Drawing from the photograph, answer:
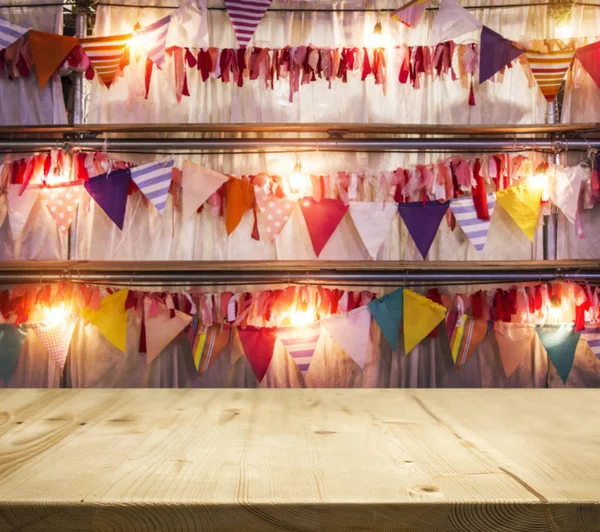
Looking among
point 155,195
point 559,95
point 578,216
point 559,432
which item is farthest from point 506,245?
point 559,432

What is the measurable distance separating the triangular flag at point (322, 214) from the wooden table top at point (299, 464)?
239cm

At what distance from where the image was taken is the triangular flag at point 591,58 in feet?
11.2

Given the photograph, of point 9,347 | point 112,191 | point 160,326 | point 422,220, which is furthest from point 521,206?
point 9,347

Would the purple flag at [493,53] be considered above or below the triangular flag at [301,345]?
above

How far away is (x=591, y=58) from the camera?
135 inches

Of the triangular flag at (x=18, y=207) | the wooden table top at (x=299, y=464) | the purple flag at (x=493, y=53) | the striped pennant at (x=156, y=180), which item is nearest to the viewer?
the wooden table top at (x=299, y=464)

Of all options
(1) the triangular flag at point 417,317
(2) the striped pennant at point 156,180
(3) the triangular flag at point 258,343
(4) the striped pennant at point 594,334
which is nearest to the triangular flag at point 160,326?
(3) the triangular flag at point 258,343

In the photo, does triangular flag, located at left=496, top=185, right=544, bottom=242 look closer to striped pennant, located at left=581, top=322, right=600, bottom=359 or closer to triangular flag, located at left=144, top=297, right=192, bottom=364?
striped pennant, located at left=581, top=322, right=600, bottom=359

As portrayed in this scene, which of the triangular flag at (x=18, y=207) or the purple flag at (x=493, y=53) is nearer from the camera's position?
the purple flag at (x=493, y=53)

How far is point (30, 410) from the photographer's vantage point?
977mm

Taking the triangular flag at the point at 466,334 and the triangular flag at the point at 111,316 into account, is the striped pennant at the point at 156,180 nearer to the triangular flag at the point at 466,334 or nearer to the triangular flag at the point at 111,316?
the triangular flag at the point at 111,316

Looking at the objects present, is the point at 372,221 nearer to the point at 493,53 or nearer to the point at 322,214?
the point at 322,214

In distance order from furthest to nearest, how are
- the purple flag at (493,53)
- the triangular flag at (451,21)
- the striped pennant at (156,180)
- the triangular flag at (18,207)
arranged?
the triangular flag at (18,207) < the striped pennant at (156,180) < the purple flag at (493,53) < the triangular flag at (451,21)

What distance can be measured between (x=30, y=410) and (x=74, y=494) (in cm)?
46
